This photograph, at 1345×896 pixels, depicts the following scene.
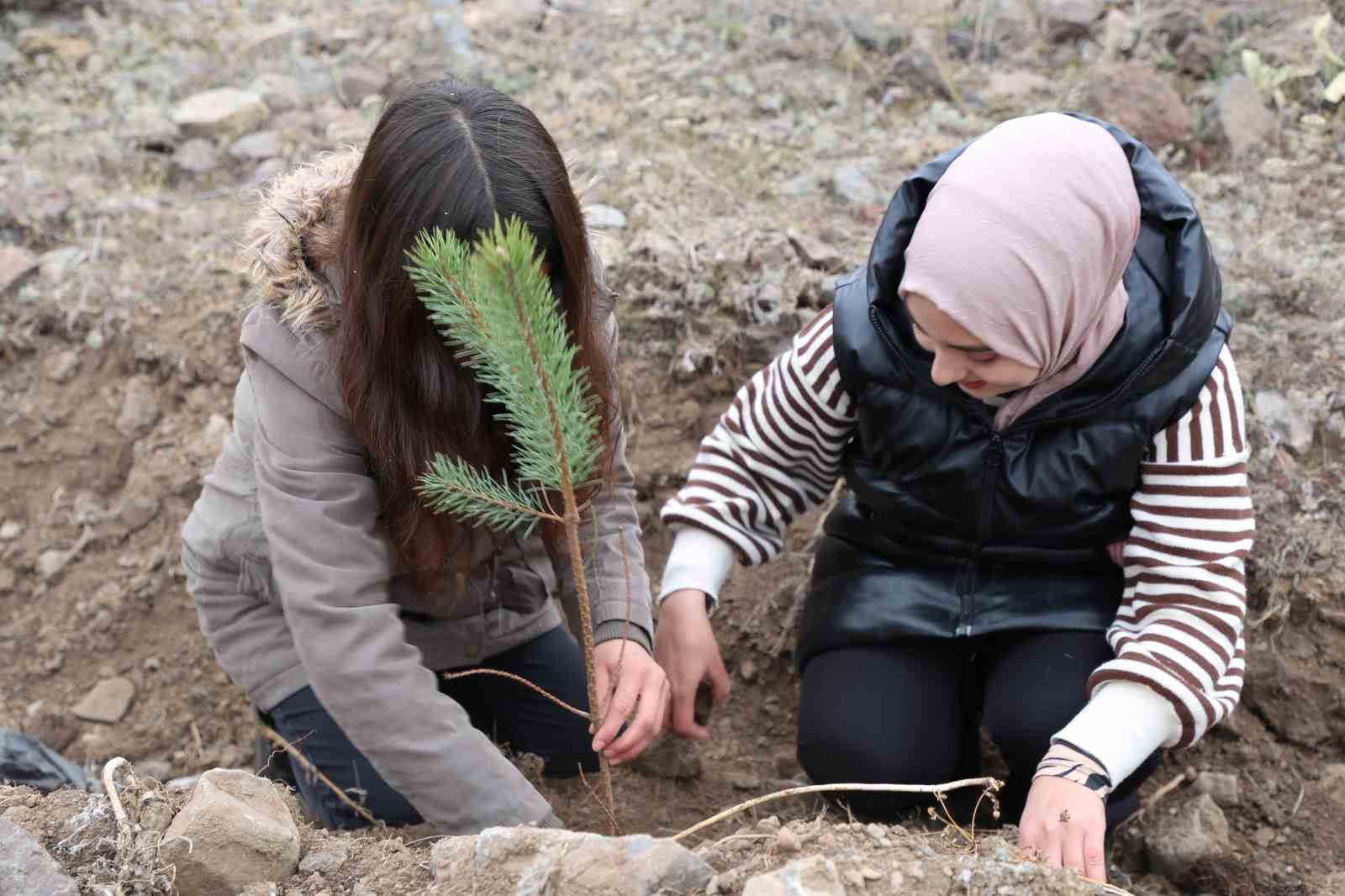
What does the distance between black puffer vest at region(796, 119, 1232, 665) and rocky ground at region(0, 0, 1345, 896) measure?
46cm

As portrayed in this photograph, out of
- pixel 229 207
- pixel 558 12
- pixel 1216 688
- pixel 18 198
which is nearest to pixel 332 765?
pixel 1216 688

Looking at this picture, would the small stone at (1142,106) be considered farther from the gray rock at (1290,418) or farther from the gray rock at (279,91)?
the gray rock at (279,91)

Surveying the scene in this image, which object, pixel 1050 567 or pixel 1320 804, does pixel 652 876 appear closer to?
pixel 1050 567

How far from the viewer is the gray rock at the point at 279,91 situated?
408cm

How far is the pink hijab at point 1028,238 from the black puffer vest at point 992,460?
0.04 meters

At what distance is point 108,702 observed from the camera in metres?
2.68

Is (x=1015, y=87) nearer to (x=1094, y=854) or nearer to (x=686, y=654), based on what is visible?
(x=686, y=654)

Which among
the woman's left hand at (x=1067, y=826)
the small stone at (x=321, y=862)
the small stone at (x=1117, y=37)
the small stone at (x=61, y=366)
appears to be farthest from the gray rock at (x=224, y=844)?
the small stone at (x=1117, y=37)

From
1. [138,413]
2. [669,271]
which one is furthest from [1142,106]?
[138,413]

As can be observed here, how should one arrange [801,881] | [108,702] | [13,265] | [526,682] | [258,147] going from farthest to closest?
1. [258,147]
2. [13,265]
3. [108,702]
4. [526,682]
5. [801,881]

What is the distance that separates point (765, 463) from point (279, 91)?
2.84 m

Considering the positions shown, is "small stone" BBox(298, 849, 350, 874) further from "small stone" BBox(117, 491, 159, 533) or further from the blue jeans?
"small stone" BBox(117, 491, 159, 533)

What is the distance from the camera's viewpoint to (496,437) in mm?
1741

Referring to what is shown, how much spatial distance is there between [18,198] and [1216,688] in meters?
3.46
